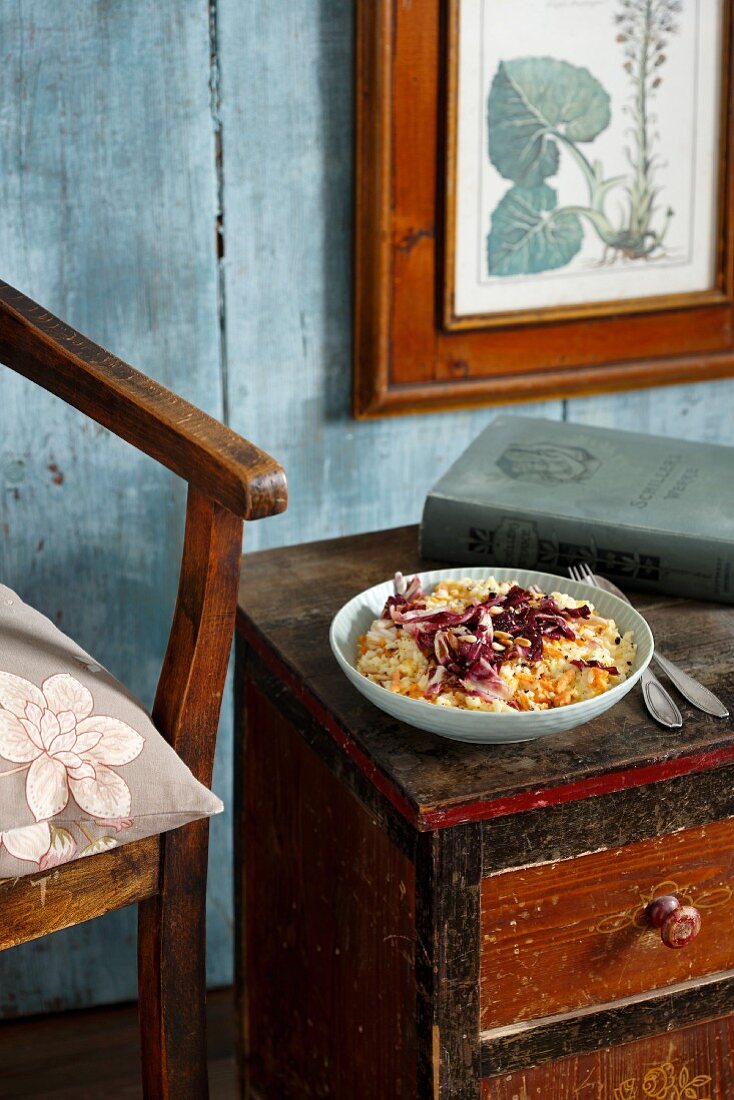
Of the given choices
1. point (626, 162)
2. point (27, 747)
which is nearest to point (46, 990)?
point (27, 747)

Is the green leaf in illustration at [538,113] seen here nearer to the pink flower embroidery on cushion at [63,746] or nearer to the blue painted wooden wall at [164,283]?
the blue painted wooden wall at [164,283]

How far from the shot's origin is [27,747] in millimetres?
851

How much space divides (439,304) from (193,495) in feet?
2.02

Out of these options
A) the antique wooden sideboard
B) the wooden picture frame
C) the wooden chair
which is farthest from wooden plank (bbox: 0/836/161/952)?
the wooden picture frame

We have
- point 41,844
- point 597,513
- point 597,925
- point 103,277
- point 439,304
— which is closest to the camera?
point 41,844

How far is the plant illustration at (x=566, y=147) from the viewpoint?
1431 millimetres

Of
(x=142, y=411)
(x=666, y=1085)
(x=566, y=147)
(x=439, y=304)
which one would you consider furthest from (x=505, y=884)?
(x=566, y=147)

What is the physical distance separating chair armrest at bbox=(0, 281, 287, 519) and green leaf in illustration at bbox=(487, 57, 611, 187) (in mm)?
590

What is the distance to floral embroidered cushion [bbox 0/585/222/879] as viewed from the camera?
2.76 feet

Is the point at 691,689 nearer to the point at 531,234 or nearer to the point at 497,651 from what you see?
the point at 497,651

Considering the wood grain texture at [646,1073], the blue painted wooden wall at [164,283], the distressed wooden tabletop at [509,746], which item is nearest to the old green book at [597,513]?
the distressed wooden tabletop at [509,746]

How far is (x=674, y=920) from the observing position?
0.97 m

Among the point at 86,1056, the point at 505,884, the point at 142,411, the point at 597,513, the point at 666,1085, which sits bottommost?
the point at 86,1056

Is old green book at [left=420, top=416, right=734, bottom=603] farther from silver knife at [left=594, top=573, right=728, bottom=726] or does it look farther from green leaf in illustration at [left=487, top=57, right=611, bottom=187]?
green leaf in illustration at [left=487, top=57, right=611, bottom=187]
